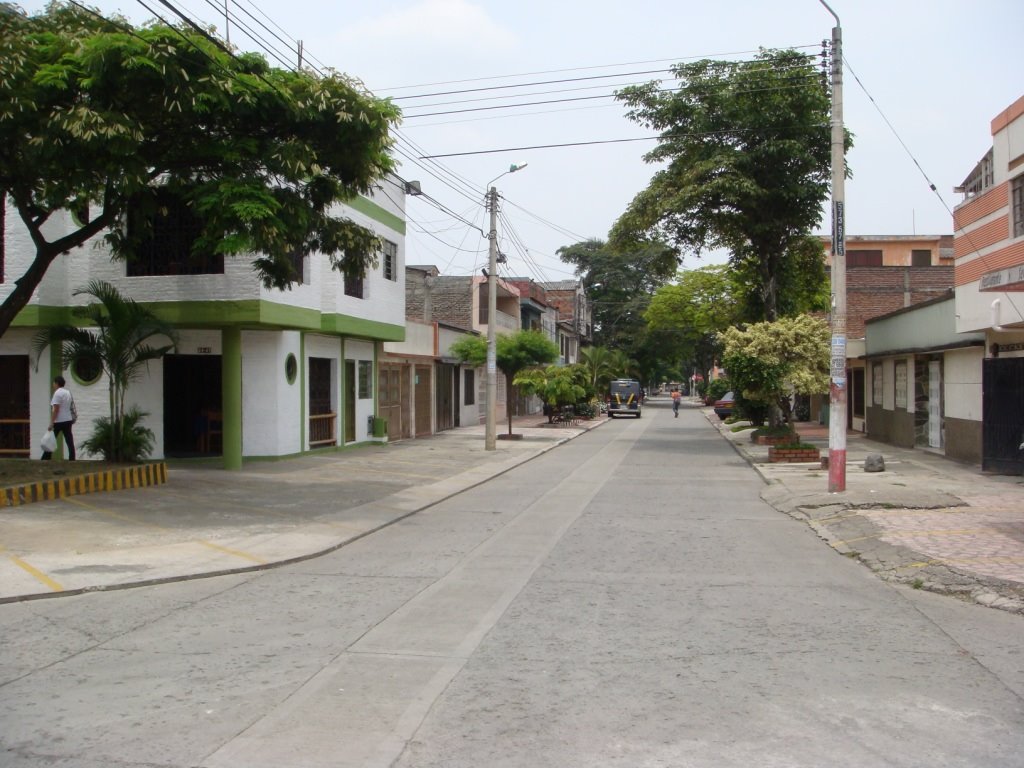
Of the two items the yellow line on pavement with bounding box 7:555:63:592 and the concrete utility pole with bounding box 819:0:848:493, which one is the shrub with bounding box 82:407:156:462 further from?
the concrete utility pole with bounding box 819:0:848:493

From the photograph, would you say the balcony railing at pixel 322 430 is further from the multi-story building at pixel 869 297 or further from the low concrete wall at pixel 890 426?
the multi-story building at pixel 869 297

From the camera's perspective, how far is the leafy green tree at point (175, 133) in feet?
42.1

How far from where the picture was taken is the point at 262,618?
25.1 ft

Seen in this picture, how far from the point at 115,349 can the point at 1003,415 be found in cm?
1681

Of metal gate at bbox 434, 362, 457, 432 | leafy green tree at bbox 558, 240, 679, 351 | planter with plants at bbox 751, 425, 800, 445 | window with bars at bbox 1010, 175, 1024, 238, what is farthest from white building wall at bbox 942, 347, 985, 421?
leafy green tree at bbox 558, 240, 679, 351

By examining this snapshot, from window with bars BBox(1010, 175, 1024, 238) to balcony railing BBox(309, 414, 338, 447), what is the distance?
52.9ft

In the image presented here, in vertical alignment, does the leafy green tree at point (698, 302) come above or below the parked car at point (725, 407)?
above

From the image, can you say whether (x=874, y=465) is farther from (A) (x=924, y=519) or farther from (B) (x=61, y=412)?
(B) (x=61, y=412)

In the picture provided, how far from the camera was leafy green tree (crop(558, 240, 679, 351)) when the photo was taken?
247 feet

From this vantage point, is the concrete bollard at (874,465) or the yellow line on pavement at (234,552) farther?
the concrete bollard at (874,465)

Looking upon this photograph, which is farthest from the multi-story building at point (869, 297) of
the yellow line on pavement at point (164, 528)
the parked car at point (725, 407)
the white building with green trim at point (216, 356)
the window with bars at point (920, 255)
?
the yellow line on pavement at point (164, 528)

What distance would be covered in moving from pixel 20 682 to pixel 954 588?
790 cm

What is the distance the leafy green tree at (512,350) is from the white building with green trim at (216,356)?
672 cm

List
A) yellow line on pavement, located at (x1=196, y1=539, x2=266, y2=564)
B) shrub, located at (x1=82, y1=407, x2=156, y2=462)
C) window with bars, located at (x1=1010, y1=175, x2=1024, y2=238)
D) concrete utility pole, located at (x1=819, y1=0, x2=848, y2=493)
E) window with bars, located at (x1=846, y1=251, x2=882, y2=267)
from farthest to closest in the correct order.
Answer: window with bars, located at (x1=846, y1=251, x2=882, y2=267) → window with bars, located at (x1=1010, y1=175, x2=1024, y2=238) → shrub, located at (x1=82, y1=407, x2=156, y2=462) → concrete utility pole, located at (x1=819, y1=0, x2=848, y2=493) → yellow line on pavement, located at (x1=196, y1=539, x2=266, y2=564)
